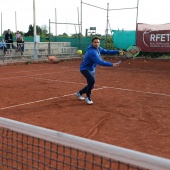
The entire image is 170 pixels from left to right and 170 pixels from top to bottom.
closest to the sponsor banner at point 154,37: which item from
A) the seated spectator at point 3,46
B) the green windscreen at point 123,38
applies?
the green windscreen at point 123,38

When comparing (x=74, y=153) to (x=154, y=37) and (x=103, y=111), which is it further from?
(x=154, y=37)

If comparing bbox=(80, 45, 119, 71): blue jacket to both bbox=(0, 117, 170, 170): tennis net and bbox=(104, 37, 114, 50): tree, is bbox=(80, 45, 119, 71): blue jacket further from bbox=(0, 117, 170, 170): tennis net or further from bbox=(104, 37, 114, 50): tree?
bbox=(104, 37, 114, 50): tree

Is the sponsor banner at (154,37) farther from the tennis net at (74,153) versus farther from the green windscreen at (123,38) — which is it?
the tennis net at (74,153)

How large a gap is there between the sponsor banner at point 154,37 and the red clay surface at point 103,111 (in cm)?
920

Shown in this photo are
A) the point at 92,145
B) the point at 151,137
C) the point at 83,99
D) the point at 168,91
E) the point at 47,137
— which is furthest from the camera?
the point at 168,91

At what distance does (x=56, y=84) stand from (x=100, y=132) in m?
5.52

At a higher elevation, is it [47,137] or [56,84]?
[47,137]

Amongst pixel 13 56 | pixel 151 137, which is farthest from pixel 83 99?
pixel 13 56

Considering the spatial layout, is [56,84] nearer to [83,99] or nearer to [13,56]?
[83,99]

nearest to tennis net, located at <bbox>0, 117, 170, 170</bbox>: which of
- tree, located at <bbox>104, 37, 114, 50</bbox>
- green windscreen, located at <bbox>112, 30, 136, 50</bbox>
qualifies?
green windscreen, located at <bbox>112, 30, 136, 50</bbox>

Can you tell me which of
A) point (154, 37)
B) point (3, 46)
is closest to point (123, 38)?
point (154, 37)

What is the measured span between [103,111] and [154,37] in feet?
45.9

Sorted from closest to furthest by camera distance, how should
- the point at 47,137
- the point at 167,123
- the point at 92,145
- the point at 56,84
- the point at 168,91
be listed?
the point at 92,145 < the point at 47,137 < the point at 167,123 < the point at 168,91 < the point at 56,84

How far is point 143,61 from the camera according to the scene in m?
19.9
